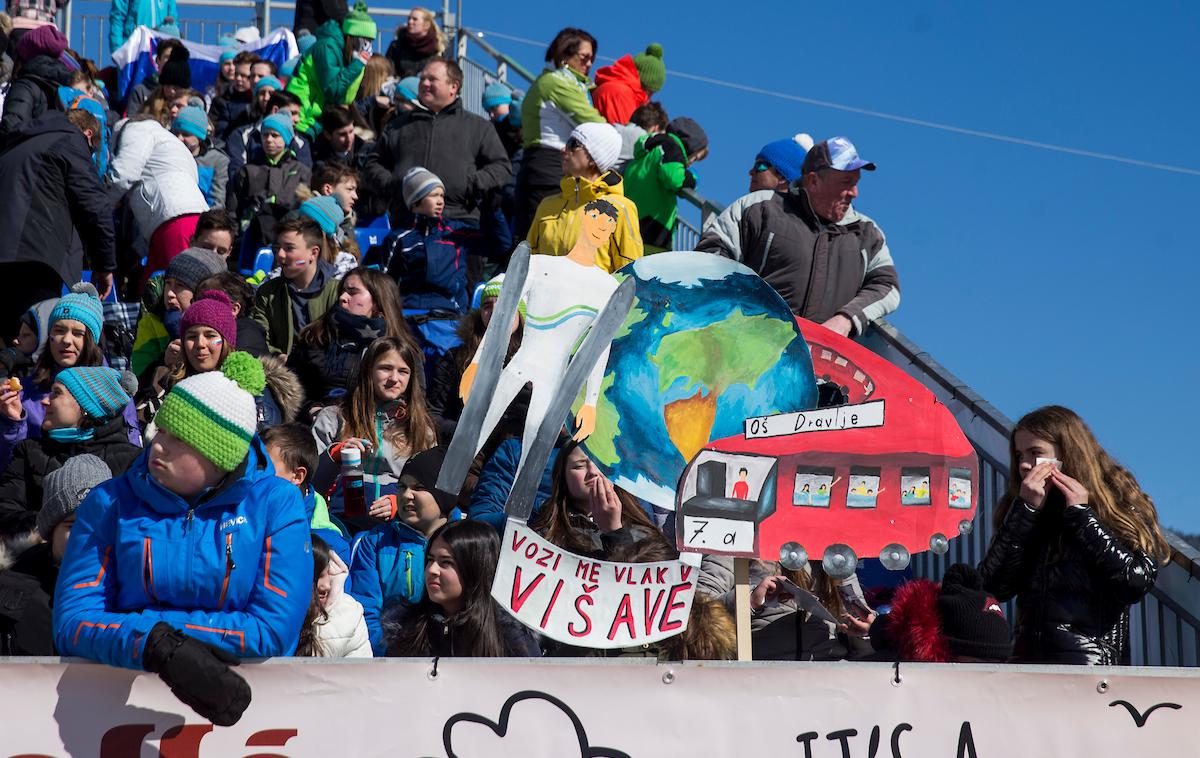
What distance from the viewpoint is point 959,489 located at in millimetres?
4500

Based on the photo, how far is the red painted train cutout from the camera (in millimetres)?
4332

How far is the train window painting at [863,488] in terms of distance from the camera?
14.6 ft

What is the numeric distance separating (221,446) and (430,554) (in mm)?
1375

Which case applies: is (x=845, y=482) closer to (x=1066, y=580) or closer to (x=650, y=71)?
(x=1066, y=580)

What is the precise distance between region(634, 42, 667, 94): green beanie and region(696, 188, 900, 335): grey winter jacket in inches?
214

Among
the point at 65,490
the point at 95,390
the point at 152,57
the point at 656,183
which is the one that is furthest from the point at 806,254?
the point at 152,57

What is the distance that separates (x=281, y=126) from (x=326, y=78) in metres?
3.13

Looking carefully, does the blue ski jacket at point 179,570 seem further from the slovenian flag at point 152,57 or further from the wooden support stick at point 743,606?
the slovenian flag at point 152,57

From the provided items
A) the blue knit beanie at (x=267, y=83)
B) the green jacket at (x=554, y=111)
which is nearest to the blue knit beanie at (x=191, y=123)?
the blue knit beanie at (x=267, y=83)

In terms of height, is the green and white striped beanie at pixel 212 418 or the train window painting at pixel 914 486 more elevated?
the green and white striped beanie at pixel 212 418

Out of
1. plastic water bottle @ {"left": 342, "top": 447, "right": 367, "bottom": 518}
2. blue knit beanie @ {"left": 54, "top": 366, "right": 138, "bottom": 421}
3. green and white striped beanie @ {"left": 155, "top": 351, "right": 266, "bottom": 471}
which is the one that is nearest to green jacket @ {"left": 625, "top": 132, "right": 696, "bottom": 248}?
plastic water bottle @ {"left": 342, "top": 447, "right": 367, "bottom": 518}

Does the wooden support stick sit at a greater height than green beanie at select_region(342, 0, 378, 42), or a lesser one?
lesser

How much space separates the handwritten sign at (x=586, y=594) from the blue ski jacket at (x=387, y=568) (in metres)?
1.54

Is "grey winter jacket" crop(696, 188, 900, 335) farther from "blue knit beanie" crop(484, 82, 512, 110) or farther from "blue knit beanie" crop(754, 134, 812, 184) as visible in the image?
"blue knit beanie" crop(484, 82, 512, 110)
